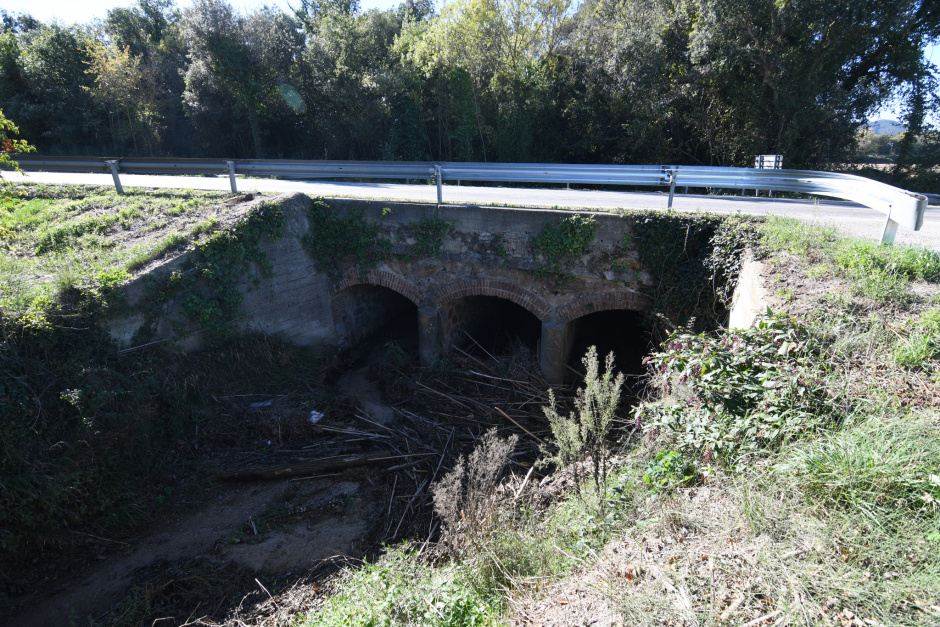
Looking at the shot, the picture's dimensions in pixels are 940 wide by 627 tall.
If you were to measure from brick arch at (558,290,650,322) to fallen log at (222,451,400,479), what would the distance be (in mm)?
3768

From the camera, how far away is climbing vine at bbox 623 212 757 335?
664 centimetres

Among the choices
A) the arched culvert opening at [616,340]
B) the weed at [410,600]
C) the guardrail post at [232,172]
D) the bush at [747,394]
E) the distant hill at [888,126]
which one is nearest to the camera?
the bush at [747,394]

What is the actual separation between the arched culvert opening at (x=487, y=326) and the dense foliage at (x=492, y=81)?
9373 millimetres

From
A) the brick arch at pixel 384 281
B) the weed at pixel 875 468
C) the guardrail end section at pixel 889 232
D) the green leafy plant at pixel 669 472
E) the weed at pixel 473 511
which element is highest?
the guardrail end section at pixel 889 232

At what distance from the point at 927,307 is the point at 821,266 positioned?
46.2 inches

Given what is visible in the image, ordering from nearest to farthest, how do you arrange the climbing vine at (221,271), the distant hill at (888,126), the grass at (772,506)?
the grass at (772,506) < the climbing vine at (221,271) < the distant hill at (888,126)

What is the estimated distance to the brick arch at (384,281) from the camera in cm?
913

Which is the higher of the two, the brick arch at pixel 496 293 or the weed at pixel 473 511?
the brick arch at pixel 496 293

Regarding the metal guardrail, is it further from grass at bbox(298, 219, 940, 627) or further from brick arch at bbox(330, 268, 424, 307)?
brick arch at bbox(330, 268, 424, 307)

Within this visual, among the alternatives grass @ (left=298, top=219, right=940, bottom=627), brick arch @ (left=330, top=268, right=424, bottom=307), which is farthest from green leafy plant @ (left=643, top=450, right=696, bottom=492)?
brick arch @ (left=330, top=268, right=424, bottom=307)

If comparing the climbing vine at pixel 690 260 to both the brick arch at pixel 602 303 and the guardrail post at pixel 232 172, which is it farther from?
the guardrail post at pixel 232 172

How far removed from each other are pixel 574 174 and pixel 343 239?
4601 mm

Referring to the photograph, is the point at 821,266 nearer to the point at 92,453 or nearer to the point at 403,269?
the point at 403,269

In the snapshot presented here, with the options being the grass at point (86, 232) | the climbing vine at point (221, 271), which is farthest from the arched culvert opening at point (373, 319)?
the grass at point (86, 232)
